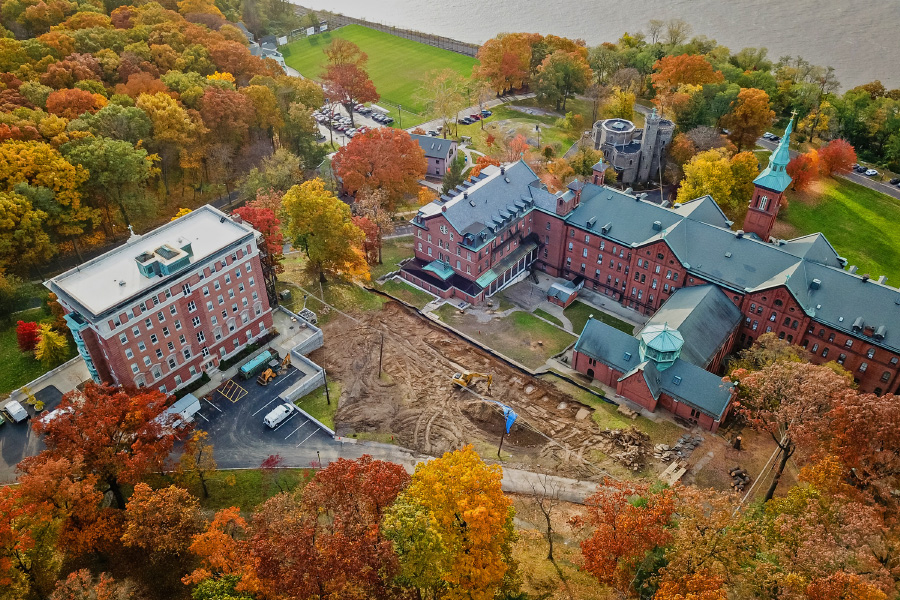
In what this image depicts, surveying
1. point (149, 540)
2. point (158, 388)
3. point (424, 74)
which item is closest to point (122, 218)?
point (158, 388)

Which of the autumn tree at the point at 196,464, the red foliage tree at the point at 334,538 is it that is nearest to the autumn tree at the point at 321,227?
the autumn tree at the point at 196,464

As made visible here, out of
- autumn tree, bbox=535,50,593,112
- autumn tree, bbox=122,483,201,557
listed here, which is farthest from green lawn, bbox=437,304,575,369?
autumn tree, bbox=535,50,593,112

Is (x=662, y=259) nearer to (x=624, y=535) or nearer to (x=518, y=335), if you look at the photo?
(x=518, y=335)

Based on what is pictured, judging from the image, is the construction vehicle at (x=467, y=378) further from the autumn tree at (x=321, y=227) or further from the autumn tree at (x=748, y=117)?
the autumn tree at (x=748, y=117)

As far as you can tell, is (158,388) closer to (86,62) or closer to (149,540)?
(149,540)

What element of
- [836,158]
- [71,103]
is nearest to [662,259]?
[836,158]

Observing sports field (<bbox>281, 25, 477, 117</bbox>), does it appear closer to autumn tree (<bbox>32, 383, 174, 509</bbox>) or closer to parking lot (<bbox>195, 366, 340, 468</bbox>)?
parking lot (<bbox>195, 366, 340, 468</bbox>)
